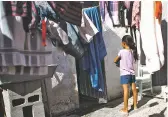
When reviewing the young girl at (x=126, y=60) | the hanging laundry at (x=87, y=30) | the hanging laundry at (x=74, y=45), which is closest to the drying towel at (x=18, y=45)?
the hanging laundry at (x=74, y=45)

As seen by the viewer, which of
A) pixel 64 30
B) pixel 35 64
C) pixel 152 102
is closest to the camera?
pixel 35 64

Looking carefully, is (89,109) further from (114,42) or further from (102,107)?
(114,42)

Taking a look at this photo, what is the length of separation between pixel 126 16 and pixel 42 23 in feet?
5.13

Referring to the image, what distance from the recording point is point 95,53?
19.8ft

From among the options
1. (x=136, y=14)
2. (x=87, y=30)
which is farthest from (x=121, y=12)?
(x=87, y=30)

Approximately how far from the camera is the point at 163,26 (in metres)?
4.30

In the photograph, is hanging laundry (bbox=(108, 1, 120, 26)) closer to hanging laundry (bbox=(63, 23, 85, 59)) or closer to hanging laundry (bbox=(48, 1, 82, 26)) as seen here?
hanging laundry (bbox=(63, 23, 85, 59))

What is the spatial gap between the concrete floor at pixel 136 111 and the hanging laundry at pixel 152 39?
3.23m

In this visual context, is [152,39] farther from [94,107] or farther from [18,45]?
[94,107]

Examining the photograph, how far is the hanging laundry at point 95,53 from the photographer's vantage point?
5895mm

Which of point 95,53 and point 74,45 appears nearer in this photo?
point 74,45

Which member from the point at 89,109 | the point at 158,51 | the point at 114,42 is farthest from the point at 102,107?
A: the point at 158,51

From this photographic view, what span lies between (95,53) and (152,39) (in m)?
2.09

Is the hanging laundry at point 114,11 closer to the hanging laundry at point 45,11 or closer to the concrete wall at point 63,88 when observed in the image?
the hanging laundry at point 45,11
